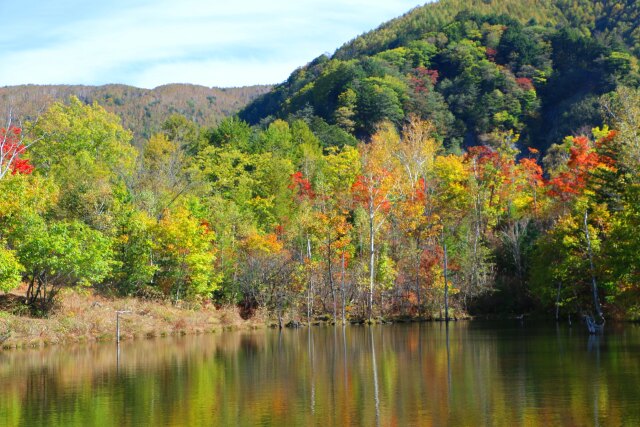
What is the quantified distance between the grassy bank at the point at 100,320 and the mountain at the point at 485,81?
54183 millimetres

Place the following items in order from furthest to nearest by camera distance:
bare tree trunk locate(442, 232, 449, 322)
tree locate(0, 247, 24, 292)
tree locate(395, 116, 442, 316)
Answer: tree locate(395, 116, 442, 316), bare tree trunk locate(442, 232, 449, 322), tree locate(0, 247, 24, 292)

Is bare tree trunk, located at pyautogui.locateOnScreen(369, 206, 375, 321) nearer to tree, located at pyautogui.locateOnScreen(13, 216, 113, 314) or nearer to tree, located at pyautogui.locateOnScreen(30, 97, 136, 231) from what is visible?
tree, located at pyautogui.locateOnScreen(30, 97, 136, 231)

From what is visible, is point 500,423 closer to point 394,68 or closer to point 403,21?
point 394,68

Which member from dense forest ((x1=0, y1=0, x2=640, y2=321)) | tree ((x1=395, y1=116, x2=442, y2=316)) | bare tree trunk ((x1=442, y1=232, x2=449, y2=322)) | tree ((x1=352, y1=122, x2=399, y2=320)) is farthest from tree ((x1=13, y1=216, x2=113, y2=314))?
tree ((x1=395, y1=116, x2=442, y2=316))

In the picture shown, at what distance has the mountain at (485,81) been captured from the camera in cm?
11125

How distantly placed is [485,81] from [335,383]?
103 m

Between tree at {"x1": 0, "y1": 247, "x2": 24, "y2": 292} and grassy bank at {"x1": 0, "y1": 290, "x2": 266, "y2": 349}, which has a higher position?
tree at {"x1": 0, "y1": 247, "x2": 24, "y2": 292}

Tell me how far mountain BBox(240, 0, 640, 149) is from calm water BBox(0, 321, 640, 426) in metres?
69.2

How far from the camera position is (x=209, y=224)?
6053cm

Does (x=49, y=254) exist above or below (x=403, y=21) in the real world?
below

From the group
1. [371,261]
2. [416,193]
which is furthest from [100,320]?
[416,193]

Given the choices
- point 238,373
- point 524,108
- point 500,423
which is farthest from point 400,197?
point 524,108

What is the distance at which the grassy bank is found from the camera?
40.3 metres

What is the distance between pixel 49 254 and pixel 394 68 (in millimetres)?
93401
